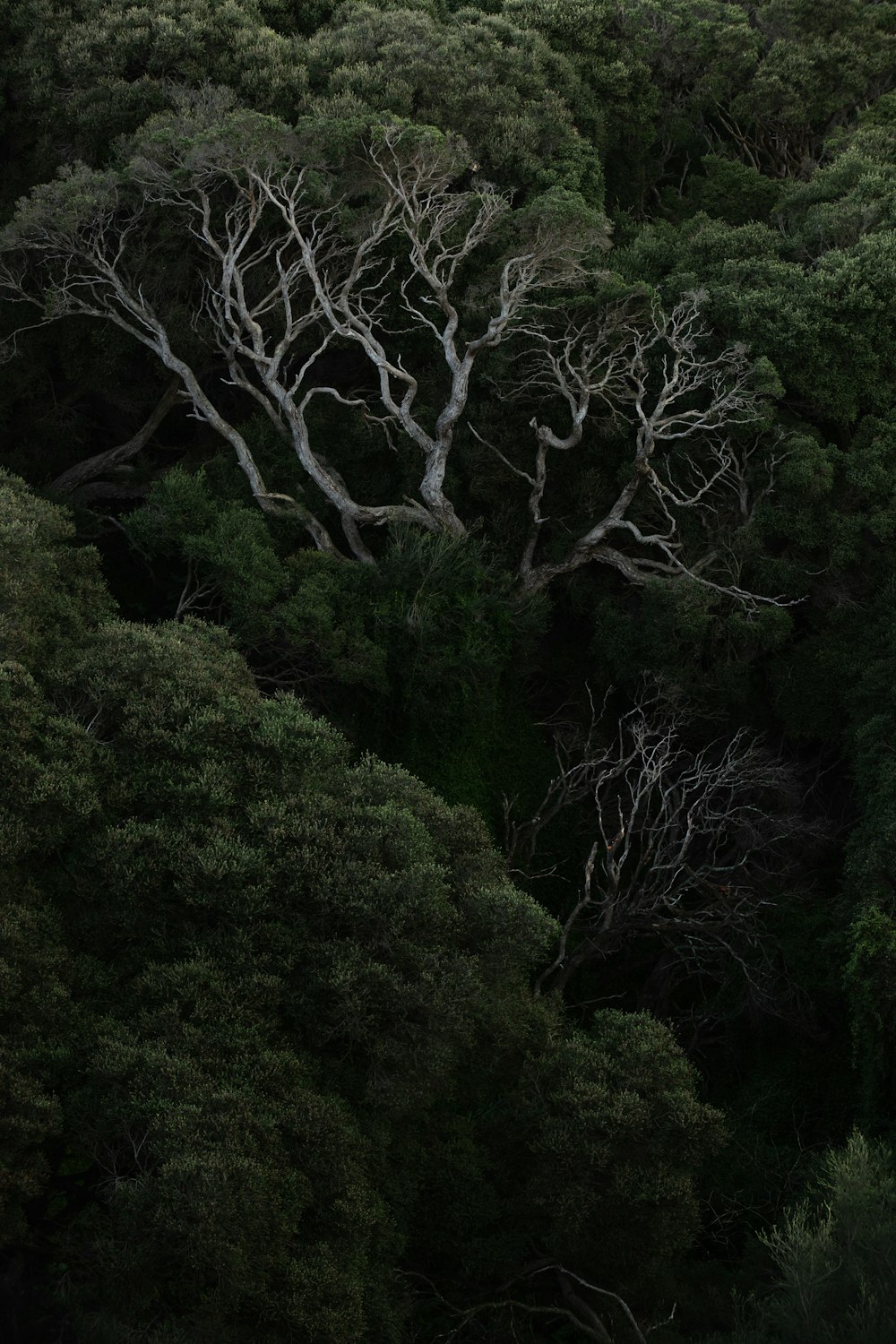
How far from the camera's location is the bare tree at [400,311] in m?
27.0

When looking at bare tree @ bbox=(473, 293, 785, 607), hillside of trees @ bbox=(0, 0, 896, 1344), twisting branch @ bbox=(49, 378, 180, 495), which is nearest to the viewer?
hillside of trees @ bbox=(0, 0, 896, 1344)

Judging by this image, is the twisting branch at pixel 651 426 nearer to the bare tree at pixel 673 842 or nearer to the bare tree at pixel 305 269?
the bare tree at pixel 305 269

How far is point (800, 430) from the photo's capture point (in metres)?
27.2

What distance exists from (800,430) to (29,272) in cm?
1589

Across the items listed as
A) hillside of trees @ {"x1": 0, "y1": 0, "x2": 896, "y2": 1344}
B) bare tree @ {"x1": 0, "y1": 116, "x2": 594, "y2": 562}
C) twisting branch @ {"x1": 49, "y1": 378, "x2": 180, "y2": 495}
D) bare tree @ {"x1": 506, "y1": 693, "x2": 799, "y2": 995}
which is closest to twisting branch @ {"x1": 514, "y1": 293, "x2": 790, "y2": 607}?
hillside of trees @ {"x1": 0, "y1": 0, "x2": 896, "y2": 1344}

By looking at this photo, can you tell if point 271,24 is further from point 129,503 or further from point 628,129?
point 129,503

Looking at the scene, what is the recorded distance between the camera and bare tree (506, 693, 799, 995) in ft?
82.2

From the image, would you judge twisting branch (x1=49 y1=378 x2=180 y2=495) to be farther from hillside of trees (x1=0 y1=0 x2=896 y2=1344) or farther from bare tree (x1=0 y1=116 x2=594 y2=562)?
bare tree (x1=0 y1=116 x2=594 y2=562)

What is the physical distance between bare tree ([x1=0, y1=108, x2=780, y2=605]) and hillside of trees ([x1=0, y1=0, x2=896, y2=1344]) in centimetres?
15

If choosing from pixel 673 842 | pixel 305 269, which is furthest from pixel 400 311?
pixel 673 842

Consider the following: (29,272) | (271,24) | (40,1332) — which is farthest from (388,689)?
(271,24)

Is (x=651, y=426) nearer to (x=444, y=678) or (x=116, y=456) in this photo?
(x=444, y=678)

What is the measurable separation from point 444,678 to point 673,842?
16.8 feet

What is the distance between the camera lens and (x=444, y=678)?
26.3 m
